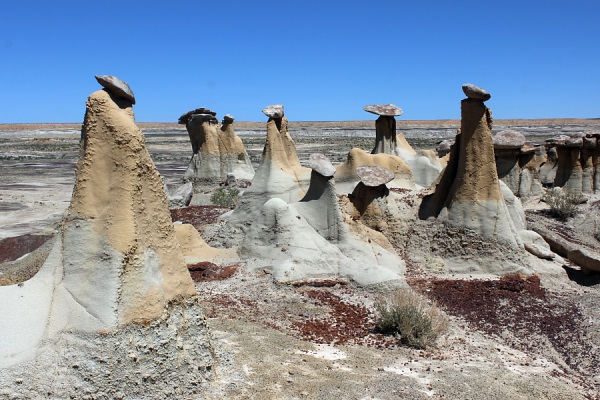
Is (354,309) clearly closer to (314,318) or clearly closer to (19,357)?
(314,318)

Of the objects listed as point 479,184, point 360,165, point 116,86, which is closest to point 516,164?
point 360,165

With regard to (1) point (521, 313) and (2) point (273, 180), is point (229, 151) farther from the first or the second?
(1) point (521, 313)

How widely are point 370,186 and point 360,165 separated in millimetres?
2854

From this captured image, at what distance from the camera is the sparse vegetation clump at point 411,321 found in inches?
301

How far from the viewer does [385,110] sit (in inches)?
765

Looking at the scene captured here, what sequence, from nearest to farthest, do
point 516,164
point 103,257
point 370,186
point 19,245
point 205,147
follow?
point 103,257 → point 370,186 → point 19,245 → point 516,164 → point 205,147

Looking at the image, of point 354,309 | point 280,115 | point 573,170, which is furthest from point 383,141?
point 354,309

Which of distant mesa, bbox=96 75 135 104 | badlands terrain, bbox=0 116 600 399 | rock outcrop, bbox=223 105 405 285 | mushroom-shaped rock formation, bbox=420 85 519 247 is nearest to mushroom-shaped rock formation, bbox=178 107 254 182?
badlands terrain, bbox=0 116 600 399

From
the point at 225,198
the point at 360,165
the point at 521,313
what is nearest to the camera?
the point at 521,313

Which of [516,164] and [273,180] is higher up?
[273,180]

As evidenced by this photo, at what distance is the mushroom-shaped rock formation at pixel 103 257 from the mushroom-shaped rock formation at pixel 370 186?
24.0 ft

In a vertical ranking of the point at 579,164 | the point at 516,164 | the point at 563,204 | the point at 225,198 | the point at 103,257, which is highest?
the point at 103,257

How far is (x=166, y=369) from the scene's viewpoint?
5.38 meters

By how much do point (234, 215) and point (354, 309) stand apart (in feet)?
17.1
